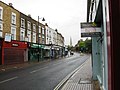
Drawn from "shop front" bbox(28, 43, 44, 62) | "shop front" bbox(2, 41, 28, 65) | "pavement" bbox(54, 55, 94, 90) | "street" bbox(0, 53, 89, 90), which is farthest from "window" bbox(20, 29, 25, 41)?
"pavement" bbox(54, 55, 94, 90)

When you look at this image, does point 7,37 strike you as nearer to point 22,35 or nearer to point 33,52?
point 22,35

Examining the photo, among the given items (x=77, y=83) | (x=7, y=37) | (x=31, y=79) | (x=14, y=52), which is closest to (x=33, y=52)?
(x=14, y=52)

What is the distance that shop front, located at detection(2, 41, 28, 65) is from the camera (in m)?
31.4

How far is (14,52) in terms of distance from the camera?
3444cm

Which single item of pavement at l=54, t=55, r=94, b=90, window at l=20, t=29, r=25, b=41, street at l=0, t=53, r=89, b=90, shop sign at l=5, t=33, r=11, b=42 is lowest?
street at l=0, t=53, r=89, b=90

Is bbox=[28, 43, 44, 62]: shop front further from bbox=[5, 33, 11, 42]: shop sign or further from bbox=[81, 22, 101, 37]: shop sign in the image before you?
bbox=[81, 22, 101, 37]: shop sign

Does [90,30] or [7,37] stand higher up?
[7,37]

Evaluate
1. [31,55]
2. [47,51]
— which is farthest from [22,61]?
[47,51]

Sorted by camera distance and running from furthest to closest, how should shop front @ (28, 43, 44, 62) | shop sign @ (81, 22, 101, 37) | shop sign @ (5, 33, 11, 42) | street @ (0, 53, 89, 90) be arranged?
shop front @ (28, 43, 44, 62) < shop sign @ (5, 33, 11, 42) < street @ (0, 53, 89, 90) < shop sign @ (81, 22, 101, 37)

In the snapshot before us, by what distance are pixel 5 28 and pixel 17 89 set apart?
2191 centimetres

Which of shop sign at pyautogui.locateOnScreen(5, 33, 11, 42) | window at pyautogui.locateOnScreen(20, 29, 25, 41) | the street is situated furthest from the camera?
window at pyautogui.locateOnScreen(20, 29, 25, 41)

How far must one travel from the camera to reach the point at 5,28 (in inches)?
1229

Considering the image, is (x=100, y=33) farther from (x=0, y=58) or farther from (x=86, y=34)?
(x=0, y=58)

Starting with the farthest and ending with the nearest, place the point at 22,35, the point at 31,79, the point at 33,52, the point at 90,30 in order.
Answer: the point at 33,52 < the point at 22,35 < the point at 31,79 < the point at 90,30
